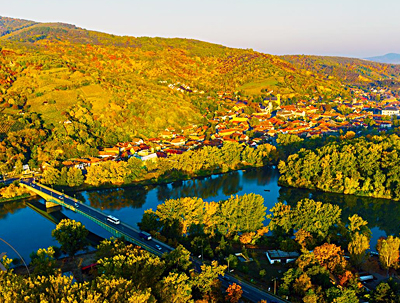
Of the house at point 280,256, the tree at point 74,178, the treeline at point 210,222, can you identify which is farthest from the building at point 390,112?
the tree at point 74,178

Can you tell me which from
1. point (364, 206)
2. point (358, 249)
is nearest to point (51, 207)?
point (358, 249)

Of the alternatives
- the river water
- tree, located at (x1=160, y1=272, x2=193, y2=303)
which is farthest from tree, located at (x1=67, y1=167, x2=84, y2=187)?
tree, located at (x1=160, y1=272, x2=193, y2=303)

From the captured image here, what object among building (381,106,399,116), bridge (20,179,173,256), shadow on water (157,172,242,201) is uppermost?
building (381,106,399,116)

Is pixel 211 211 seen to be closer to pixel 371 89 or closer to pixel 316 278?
pixel 316 278

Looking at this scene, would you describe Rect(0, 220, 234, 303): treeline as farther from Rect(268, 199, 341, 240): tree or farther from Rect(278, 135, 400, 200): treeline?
Rect(278, 135, 400, 200): treeline

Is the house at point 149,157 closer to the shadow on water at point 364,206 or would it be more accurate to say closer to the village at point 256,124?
the village at point 256,124

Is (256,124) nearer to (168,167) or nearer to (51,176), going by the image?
(168,167)
